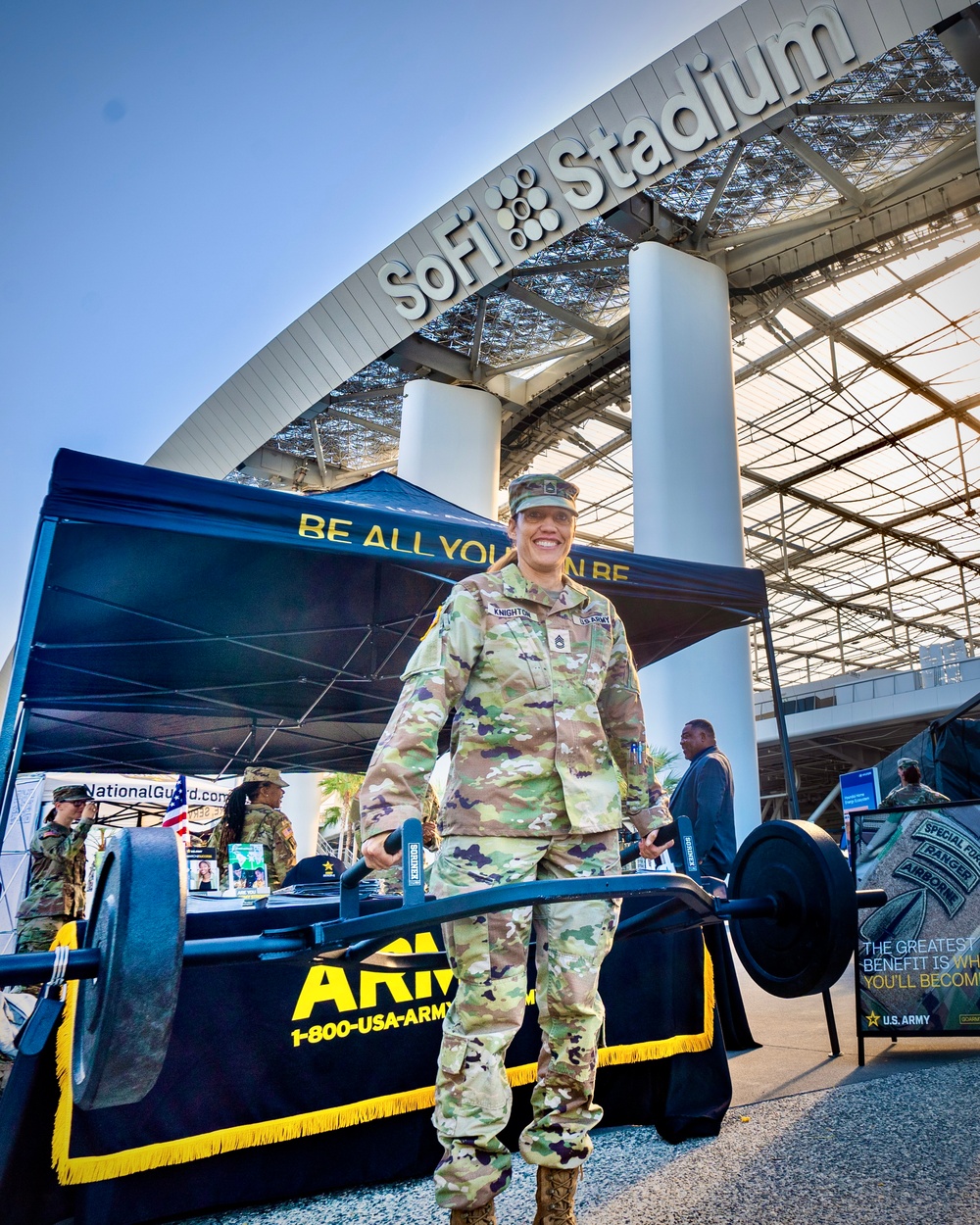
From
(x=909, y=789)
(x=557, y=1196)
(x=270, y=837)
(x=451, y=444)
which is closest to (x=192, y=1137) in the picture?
(x=557, y=1196)

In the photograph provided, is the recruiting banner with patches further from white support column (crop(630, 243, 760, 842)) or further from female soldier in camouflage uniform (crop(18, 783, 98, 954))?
white support column (crop(630, 243, 760, 842))

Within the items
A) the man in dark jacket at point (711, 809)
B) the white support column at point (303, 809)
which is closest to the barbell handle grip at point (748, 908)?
the man in dark jacket at point (711, 809)

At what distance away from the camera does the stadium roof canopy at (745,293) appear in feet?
31.1

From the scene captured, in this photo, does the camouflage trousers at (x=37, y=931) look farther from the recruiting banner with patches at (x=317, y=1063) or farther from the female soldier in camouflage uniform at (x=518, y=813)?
the female soldier in camouflage uniform at (x=518, y=813)

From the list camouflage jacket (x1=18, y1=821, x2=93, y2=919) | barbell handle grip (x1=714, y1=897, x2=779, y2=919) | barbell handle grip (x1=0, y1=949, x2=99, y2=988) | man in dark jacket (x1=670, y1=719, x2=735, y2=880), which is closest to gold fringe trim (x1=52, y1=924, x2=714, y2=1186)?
barbell handle grip (x1=0, y1=949, x2=99, y2=988)

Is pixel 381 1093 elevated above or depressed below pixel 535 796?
below

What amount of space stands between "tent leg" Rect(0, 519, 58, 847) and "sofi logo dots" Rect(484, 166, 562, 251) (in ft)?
29.7

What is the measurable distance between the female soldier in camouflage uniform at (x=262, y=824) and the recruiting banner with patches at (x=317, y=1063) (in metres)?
3.20

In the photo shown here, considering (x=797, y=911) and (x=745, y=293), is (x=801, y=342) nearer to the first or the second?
(x=745, y=293)

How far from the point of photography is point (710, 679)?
369 inches

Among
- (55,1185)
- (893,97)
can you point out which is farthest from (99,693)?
(893,97)

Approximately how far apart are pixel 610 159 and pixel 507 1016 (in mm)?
10356

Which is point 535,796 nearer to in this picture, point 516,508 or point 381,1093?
point 516,508

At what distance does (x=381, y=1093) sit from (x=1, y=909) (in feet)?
28.5
